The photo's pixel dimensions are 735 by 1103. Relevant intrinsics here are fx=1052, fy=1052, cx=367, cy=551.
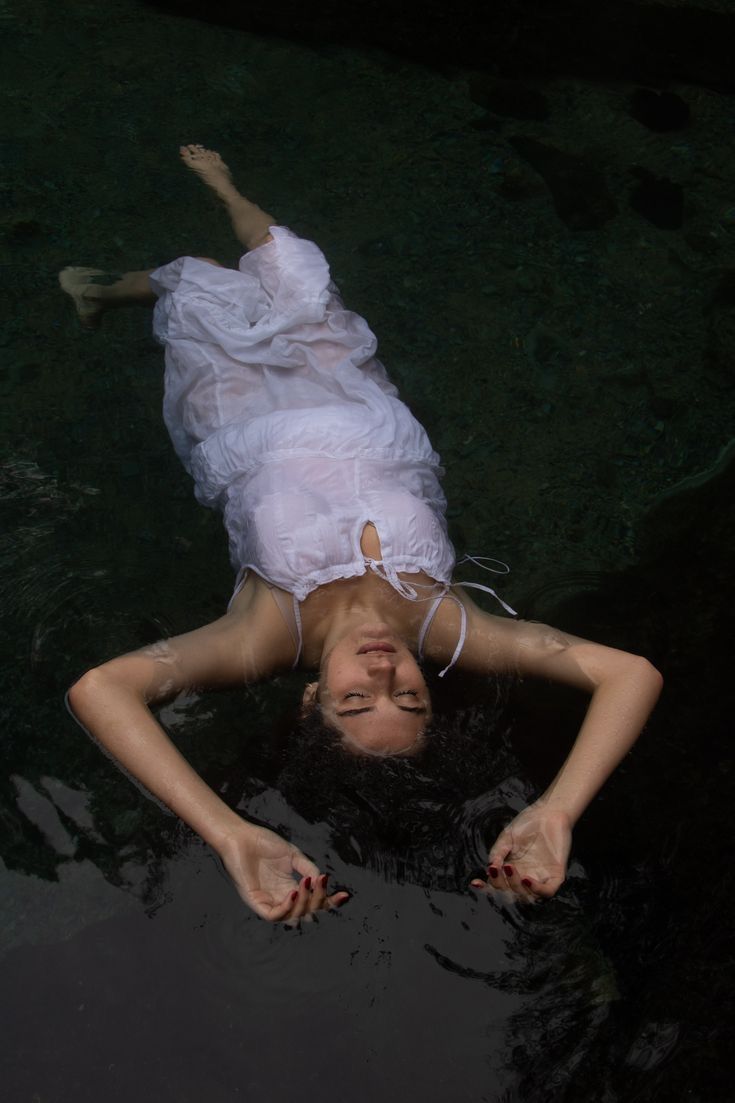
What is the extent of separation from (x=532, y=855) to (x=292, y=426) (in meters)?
1.71

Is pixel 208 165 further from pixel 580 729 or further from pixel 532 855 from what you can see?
pixel 532 855

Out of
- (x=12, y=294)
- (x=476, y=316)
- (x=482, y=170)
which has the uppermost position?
(x=482, y=170)

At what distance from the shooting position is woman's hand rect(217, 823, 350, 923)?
2709 millimetres

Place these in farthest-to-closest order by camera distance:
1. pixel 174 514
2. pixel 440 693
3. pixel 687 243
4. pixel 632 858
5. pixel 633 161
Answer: pixel 633 161 < pixel 687 243 < pixel 174 514 < pixel 440 693 < pixel 632 858

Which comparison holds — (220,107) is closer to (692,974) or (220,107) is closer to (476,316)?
(476,316)

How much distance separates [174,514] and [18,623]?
2.59 feet

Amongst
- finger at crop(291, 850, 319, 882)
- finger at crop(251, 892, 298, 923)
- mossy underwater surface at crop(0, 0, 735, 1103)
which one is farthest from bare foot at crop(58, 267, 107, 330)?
finger at crop(251, 892, 298, 923)

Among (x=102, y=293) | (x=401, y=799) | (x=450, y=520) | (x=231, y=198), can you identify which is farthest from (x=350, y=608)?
(x=231, y=198)

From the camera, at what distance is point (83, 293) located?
15.8 feet

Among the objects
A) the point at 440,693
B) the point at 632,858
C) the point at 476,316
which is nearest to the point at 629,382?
the point at 476,316

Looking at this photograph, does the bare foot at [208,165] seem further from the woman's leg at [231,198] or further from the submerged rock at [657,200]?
the submerged rock at [657,200]

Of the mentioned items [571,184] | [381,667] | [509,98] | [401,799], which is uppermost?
[509,98]

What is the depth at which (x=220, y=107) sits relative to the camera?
19.6ft

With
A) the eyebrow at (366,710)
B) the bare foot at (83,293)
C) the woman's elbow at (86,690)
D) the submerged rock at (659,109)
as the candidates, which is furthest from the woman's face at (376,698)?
the submerged rock at (659,109)
